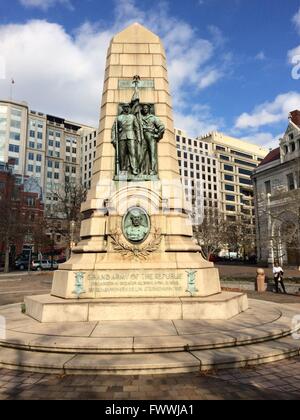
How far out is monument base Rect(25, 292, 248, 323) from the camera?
314 inches

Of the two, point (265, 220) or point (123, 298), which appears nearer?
point (123, 298)

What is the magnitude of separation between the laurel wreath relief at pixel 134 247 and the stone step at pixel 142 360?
12.8 ft

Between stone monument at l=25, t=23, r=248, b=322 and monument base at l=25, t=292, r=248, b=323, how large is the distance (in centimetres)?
2

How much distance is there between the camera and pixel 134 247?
964cm

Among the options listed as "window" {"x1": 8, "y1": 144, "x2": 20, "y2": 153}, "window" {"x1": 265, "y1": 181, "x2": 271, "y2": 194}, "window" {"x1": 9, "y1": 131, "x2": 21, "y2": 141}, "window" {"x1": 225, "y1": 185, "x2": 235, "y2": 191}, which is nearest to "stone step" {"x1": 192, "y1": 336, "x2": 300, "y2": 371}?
"window" {"x1": 265, "y1": 181, "x2": 271, "y2": 194}

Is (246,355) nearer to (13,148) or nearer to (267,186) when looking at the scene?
(267,186)

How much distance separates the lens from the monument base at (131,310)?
7988mm

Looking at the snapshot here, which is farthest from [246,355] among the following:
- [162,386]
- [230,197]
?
[230,197]

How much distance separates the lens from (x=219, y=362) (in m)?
5.57

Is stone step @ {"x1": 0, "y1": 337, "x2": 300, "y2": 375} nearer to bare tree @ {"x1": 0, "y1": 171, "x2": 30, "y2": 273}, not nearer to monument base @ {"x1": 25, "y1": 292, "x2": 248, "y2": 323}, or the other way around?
monument base @ {"x1": 25, "y1": 292, "x2": 248, "y2": 323}

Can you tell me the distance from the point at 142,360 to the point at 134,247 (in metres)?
4.37
